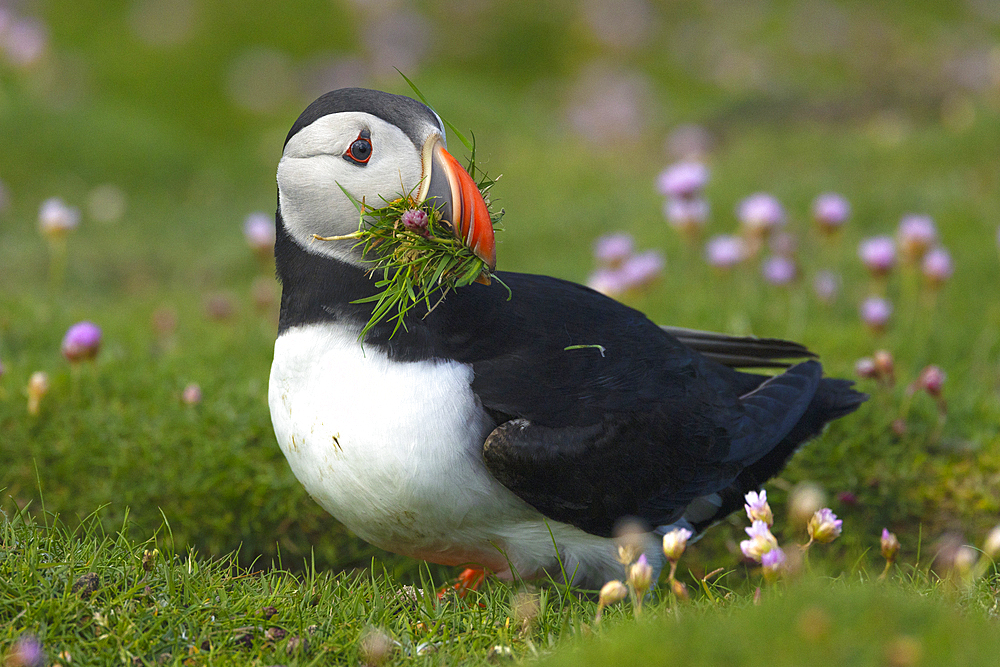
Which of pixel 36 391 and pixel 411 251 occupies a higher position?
pixel 411 251

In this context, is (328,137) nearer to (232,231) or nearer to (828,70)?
(232,231)

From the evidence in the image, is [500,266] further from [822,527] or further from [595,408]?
[822,527]

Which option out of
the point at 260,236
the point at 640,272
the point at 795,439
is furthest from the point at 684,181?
the point at 260,236

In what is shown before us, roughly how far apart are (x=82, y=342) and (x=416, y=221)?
6.79 ft

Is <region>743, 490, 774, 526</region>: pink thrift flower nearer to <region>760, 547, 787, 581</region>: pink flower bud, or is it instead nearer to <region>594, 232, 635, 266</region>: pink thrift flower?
<region>760, 547, 787, 581</region>: pink flower bud

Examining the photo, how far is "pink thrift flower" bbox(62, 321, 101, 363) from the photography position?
4.10m

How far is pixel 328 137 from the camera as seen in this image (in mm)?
2908

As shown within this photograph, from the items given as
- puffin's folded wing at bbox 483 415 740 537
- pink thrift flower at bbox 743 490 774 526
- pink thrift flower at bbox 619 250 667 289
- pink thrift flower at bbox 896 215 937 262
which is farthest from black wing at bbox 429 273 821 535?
pink thrift flower at bbox 896 215 937 262

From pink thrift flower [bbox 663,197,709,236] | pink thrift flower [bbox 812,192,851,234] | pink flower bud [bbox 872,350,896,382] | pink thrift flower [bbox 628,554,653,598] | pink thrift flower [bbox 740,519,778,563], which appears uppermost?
A: pink thrift flower [bbox 812,192,851,234]

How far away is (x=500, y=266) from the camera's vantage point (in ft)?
24.1

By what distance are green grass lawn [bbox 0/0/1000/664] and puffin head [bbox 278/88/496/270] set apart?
1.03m

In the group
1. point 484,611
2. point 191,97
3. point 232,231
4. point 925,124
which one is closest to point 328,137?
point 484,611

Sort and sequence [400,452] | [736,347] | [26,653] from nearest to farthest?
[26,653] < [400,452] < [736,347]

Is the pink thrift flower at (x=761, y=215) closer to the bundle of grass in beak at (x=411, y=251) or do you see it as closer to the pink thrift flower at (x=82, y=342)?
the bundle of grass in beak at (x=411, y=251)
